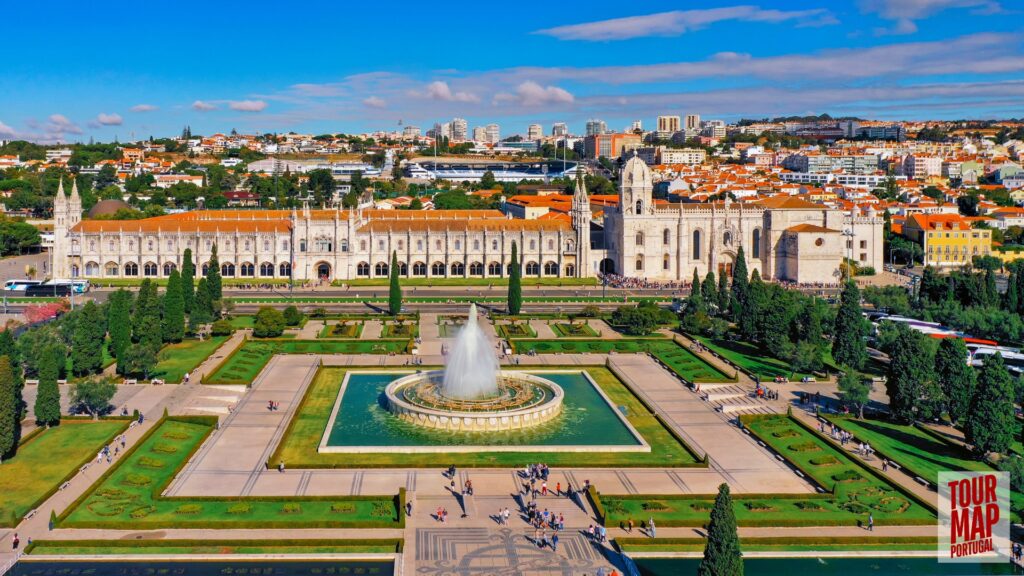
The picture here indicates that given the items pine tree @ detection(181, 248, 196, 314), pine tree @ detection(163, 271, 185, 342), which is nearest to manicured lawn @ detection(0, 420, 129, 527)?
pine tree @ detection(163, 271, 185, 342)

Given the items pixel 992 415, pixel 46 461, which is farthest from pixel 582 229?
pixel 46 461

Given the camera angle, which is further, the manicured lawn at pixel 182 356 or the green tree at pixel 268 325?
the green tree at pixel 268 325

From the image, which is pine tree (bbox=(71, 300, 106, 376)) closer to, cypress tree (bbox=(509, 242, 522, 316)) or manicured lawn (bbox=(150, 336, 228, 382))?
manicured lawn (bbox=(150, 336, 228, 382))

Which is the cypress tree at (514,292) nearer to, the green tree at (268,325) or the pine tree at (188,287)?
the green tree at (268,325)

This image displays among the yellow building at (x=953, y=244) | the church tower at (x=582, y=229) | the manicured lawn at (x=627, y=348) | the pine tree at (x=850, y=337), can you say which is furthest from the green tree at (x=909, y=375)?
the yellow building at (x=953, y=244)

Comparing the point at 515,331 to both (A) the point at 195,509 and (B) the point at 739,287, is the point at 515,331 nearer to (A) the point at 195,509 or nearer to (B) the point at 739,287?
(B) the point at 739,287

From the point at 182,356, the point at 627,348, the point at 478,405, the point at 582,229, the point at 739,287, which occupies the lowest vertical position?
the point at 478,405
